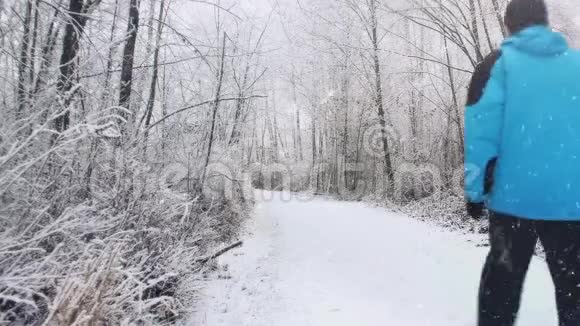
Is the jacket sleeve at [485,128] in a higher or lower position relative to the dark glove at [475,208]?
higher

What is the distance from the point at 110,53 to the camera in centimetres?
445

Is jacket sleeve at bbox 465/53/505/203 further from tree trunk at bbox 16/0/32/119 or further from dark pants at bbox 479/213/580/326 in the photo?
tree trunk at bbox 16/0/32/119

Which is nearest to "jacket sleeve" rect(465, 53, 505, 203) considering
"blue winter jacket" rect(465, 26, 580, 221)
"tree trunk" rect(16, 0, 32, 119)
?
"blue winter jacket" rect(465, 26, 580, 221)

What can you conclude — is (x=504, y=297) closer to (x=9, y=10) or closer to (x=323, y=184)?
(x=9, y=10)

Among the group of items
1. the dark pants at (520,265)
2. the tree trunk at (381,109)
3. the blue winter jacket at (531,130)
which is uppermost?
the tree trunk at (381,109)

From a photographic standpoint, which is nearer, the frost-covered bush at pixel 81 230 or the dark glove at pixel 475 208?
the frost-covered bush at pixel 81 230

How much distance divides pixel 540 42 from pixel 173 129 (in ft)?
19.9

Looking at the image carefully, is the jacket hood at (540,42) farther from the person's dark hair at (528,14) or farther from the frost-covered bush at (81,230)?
the frost-covered bush at (81,230)

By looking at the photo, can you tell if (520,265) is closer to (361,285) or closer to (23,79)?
(361,285)

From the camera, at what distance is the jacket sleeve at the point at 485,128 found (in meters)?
2.07

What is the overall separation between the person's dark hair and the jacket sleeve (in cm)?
25

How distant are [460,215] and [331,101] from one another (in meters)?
16.6

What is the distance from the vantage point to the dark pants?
6.40ft

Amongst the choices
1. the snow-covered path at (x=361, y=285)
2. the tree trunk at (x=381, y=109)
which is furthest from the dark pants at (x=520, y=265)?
the tree trunk at (x=381, y=109)
